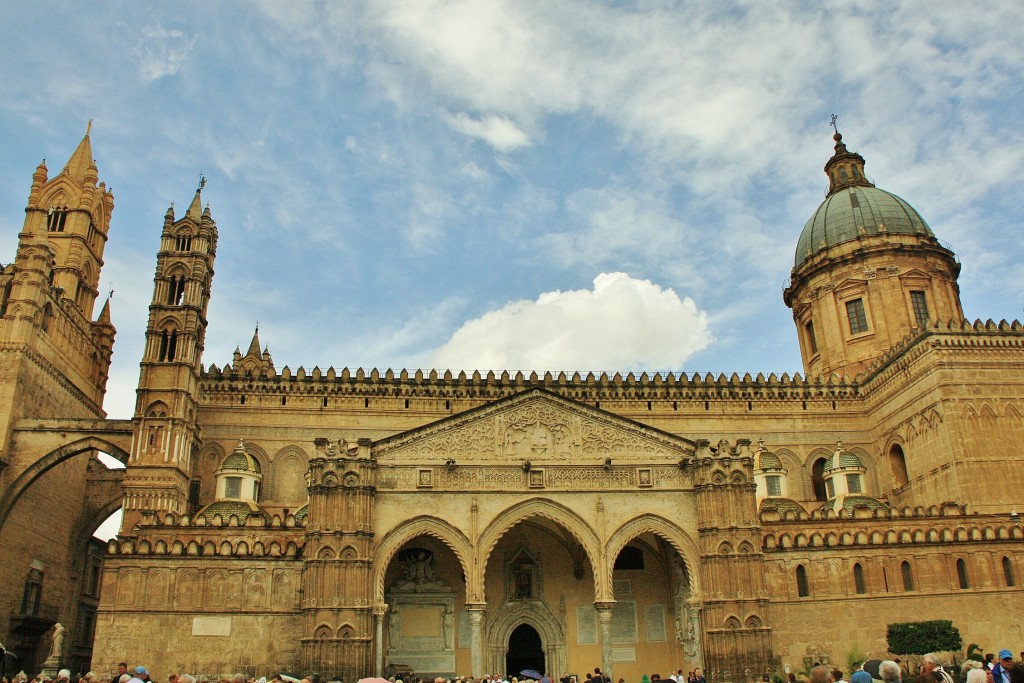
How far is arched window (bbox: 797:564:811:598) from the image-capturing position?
3053cm

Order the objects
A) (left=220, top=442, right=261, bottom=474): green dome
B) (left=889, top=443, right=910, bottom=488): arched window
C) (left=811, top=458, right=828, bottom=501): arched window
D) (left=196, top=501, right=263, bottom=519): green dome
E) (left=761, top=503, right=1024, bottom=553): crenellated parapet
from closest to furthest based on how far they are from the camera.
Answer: (left=761, top=503, right=1024, bottom=553): crenellated parapet < (left=196, top=501, right=263, bottom=519): green dome < (left=220, top=442, right=261, bottom=474): green dome < (left=889, top=443, right=910, bottom=488): arched window < (left=811, top=458, right=828, bottom=501): arched window

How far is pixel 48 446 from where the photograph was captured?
121ft

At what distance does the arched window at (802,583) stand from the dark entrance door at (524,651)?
9.99 meters

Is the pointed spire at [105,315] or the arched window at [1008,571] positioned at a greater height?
the pointed spire at [105,315]

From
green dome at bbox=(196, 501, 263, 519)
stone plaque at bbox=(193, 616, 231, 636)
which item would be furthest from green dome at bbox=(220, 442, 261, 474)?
stone plaque at bbox=(193, 616, 231, 636)

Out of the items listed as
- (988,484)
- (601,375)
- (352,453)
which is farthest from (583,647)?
(988,484)

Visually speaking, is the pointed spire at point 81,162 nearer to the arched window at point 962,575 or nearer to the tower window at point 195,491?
the tower window at point 195,491

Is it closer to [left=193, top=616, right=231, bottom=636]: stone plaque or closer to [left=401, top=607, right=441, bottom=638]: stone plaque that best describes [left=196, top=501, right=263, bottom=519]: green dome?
[left=193, top=616, right=231, bottom=636]: stone plaque

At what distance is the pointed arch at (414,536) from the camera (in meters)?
28.4

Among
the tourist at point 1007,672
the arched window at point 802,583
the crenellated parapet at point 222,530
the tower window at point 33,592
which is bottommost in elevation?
the tourist at point 1007,672

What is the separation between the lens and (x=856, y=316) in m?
47.4

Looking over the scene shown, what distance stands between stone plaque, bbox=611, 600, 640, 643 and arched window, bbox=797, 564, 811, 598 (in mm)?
6329

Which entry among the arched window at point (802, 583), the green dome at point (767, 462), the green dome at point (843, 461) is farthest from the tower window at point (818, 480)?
the arched window at point (802, 583)

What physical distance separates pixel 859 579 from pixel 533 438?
13401 mm
